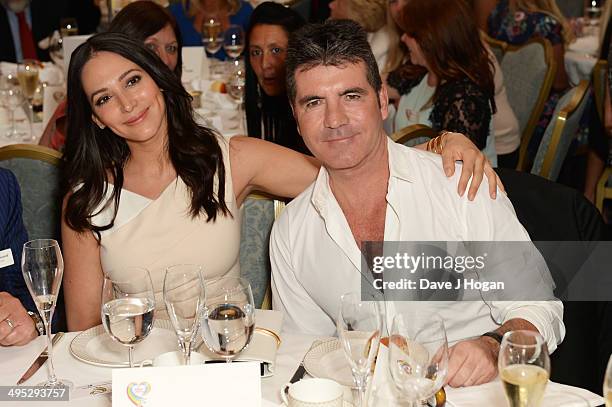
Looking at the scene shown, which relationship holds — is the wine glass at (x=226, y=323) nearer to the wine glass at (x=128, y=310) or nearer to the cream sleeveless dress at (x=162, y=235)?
the wine glass at (x=128, y=310)

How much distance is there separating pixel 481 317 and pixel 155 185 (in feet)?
3.44

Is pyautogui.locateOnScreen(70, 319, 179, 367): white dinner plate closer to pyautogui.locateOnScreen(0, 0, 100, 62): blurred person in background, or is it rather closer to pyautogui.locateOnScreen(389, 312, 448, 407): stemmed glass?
pyautogui.locateOnScreen(389, 312, 448, 407): stemmed glass

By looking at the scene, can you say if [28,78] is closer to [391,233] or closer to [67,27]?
[67,27]

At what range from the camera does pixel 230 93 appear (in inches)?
173

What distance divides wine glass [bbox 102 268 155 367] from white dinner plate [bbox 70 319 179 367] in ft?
0.60

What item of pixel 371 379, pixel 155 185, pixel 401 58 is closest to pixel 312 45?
pixel 155 185

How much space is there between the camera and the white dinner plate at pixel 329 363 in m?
1.67

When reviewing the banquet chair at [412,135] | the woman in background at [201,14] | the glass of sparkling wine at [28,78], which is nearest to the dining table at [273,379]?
the banquet chair at [412,135]

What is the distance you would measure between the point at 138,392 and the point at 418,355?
48 cm

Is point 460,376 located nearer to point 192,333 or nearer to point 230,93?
point 192,333

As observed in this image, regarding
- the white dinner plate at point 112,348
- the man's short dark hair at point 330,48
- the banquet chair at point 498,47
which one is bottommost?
the white dinner plate at point 112,348

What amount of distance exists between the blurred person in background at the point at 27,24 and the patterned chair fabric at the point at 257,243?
15.5ft

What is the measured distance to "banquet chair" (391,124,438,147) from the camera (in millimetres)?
2957

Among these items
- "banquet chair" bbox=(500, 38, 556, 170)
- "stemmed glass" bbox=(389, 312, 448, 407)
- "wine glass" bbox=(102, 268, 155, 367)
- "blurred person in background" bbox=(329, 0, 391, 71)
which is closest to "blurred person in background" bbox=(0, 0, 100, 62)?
"blurred person in background" bbox=(329, 0, 391, 71)
